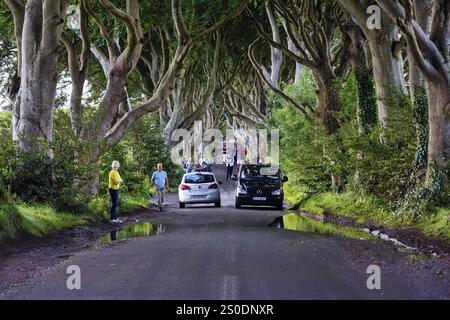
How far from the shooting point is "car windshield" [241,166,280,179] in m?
24.7

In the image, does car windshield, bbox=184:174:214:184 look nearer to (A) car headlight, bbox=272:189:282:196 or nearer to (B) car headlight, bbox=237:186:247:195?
(B) car headlight, bbox=237:186:247:195

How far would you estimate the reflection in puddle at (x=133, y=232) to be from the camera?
1377cm

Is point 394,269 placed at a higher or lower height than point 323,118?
lower

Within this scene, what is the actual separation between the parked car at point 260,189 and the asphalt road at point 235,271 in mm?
10589

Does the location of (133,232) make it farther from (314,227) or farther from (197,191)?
(197,191)

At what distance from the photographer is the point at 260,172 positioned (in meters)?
25.0

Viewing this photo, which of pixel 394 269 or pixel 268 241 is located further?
pixel 268 241

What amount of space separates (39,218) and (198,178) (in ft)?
39.0

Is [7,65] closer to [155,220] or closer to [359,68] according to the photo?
[155,220]

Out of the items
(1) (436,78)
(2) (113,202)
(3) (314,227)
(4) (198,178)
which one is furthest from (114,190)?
(1) (436,78)

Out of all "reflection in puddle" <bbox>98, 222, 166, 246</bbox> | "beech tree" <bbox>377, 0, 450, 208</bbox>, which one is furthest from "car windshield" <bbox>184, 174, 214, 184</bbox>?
"beech tree" <bbox>377, 0, 450, 208</bbox>
